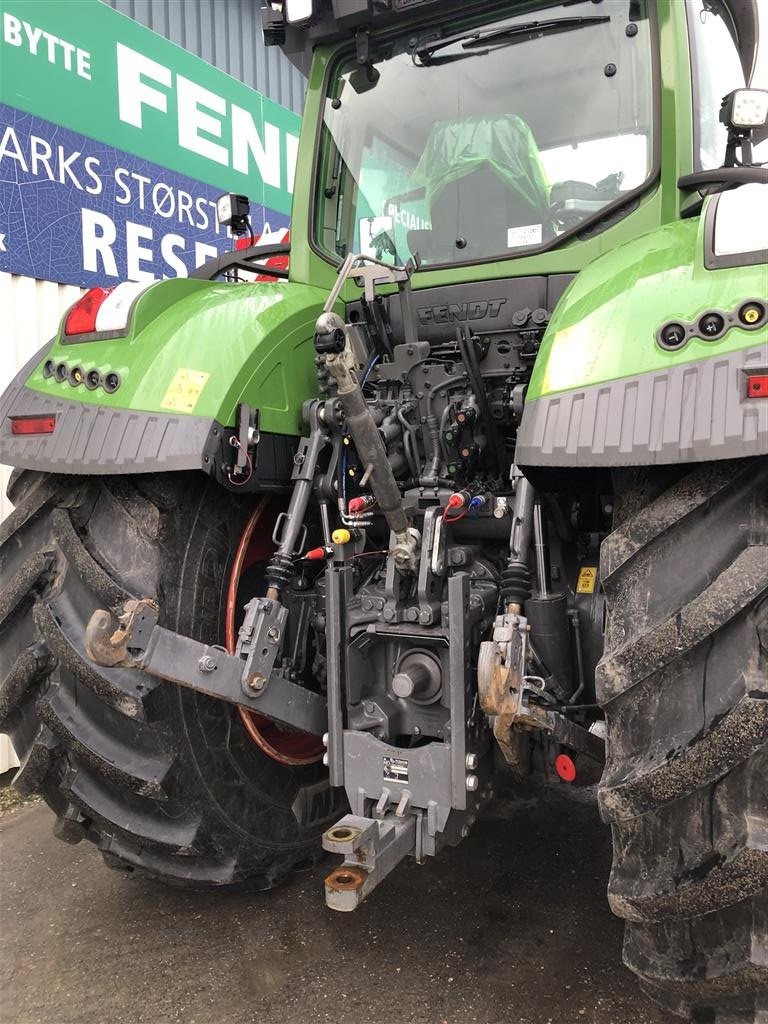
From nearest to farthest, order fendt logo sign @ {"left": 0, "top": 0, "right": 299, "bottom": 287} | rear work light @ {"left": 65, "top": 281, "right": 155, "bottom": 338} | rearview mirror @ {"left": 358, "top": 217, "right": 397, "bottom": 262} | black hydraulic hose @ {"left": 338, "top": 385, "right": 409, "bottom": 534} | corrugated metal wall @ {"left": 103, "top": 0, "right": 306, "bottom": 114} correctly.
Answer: black hydraulic hose @ {"left": 338, "top": 385, "right": 409, "bottom": 534} → rear work light @ {"left": 65, "top": 281, "right": 155, "bottom": 338} → rearview mirror @ {"left": 358, "top": 217, "right": 397, "bottom": 262} → fendt logo sign @ {"left": 0, "top": 0, "right": 299, "bottom": 287} → corrugated metal wall @ {"left": 103, "top": 0, "right": 306, "bottom": 114}

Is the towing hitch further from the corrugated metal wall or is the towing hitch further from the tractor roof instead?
the corrugated metal wall

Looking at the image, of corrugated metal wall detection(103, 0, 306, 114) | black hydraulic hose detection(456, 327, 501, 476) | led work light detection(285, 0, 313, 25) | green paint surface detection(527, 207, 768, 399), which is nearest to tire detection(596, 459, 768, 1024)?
green paint surface detection(527, 207, 768, 399)

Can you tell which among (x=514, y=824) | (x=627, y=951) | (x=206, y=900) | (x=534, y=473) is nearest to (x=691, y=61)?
(x=534, y=473)

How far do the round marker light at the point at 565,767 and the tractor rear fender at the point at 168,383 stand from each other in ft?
3.36

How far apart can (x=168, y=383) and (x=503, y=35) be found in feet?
4.74

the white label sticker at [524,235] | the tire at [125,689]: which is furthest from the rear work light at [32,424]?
the white label sticker at [524,235]

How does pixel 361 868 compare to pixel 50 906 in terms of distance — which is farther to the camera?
pixel 50 906

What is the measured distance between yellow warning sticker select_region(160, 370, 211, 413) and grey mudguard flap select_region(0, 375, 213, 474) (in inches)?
1.2

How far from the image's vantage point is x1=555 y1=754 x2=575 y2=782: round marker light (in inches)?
75.6

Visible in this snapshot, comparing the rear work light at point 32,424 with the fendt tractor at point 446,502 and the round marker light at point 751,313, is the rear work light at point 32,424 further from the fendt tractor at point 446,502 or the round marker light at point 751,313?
the round marker light at point 751,313

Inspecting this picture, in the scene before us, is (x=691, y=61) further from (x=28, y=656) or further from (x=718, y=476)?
(x=28, y=656)

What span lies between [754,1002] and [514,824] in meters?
1.57

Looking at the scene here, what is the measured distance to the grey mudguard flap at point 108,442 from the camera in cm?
192

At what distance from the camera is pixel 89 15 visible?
399cm
